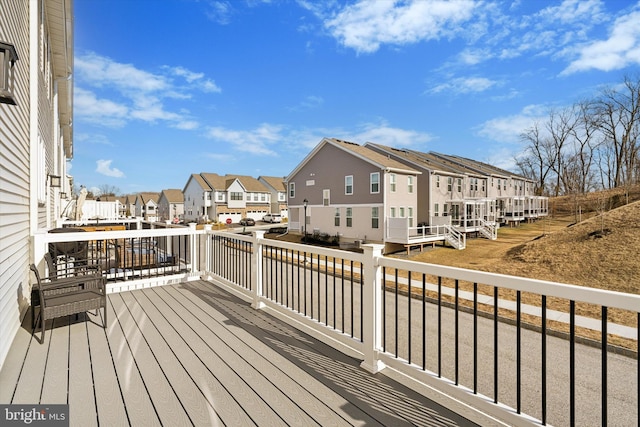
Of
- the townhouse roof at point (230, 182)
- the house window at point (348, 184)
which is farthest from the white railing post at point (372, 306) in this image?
the townhouse roof at point (230, 182)

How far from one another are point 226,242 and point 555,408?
4.85 m

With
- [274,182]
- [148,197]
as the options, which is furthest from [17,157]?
[148,197]

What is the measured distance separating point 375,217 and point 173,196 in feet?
152

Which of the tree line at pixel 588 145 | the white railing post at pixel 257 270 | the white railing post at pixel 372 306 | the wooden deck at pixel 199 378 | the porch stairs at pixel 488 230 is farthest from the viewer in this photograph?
the tree line at pixel 588 145

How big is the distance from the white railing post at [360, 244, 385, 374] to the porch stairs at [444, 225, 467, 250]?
18.6 meters

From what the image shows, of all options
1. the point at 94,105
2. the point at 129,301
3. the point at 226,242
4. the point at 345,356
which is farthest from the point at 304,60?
the point at 345,356

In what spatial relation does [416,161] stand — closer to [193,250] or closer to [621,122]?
[193,250]

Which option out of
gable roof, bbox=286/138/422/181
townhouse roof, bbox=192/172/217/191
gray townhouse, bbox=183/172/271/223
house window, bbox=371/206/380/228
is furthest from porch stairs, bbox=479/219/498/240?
townhouse roof, bbox=192/172/217/191

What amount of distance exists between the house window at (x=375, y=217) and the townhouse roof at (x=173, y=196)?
44.8 metres

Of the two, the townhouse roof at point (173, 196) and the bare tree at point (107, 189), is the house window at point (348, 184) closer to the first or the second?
the townhouse roof at point (173, 196)

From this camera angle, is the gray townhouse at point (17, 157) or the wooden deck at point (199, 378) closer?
the wooden deck at point (199, 378)

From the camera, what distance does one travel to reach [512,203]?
30781 millimetres

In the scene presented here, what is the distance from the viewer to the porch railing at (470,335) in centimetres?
182

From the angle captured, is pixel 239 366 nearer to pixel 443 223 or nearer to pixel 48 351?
pixel 48 351
